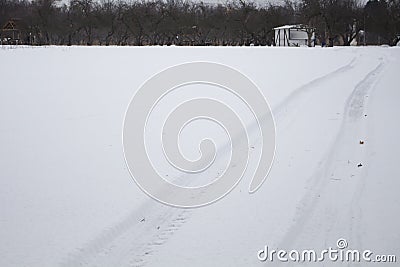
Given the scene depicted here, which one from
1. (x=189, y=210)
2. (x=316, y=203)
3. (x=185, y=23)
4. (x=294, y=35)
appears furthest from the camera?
(x=185, y=23)

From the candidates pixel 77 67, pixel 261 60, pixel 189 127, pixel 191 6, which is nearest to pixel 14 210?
pixel 189 127

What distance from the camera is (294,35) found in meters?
52.7

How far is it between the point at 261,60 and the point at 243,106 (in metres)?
12.7

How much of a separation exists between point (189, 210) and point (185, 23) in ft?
171

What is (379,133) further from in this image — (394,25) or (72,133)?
(394,25)

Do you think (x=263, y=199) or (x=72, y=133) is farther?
(x=72, y=133)

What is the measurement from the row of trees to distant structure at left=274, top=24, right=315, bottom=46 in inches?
61.8

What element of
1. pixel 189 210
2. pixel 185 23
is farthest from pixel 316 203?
pixel 185 23

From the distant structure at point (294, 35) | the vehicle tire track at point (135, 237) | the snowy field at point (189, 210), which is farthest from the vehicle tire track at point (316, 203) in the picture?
the distant structure at point (294, 35)

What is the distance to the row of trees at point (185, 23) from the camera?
53281mm

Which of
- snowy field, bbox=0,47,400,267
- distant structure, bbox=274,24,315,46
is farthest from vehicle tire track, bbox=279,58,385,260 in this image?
distant structure, bbox=274,24,315,46

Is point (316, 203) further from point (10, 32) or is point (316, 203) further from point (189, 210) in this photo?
point (10, 32)

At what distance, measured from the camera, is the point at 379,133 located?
9258 mm

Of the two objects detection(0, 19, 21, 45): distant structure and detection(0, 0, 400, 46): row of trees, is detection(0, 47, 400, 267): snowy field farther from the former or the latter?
detection(0, 0, 400, 46): row of trees
